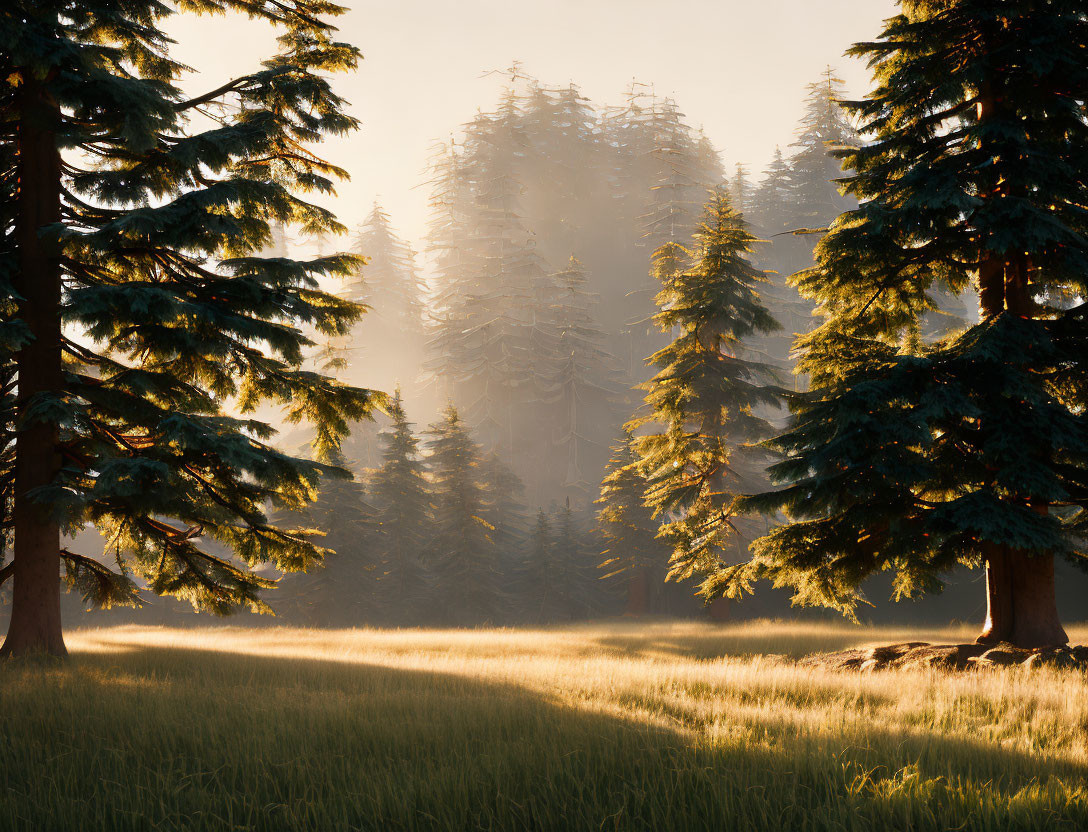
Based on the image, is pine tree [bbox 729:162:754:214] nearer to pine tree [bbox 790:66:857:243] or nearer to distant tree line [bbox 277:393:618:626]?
pine tree [bbox 790:66:857:243]

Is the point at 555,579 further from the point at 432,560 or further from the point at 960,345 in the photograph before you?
the point at 960,345

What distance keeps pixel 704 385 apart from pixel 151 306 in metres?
16.2

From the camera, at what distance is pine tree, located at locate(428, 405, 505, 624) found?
3406cm

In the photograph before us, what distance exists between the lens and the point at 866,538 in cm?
1026

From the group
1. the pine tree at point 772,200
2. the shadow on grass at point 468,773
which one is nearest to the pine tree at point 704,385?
the shadow on grass at point 468,773

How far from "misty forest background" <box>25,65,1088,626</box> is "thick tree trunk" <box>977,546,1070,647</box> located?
797 centimetres

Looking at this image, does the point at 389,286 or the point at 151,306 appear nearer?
the point at 151,306

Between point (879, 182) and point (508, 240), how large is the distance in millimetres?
50683

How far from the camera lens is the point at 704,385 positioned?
20641mm

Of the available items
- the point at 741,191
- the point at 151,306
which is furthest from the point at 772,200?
the point at 151,306

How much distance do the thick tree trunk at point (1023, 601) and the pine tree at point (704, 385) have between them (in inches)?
337

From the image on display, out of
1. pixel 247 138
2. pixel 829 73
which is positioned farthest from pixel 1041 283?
pixel 829 73

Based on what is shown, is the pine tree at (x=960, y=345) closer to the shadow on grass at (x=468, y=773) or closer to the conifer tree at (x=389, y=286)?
the shadow on grass at (x=468, y=773)

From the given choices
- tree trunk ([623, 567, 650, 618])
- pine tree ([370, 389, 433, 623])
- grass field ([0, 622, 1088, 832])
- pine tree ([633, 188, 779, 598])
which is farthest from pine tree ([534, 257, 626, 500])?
grass field ([0, 622, 1088, 832])
